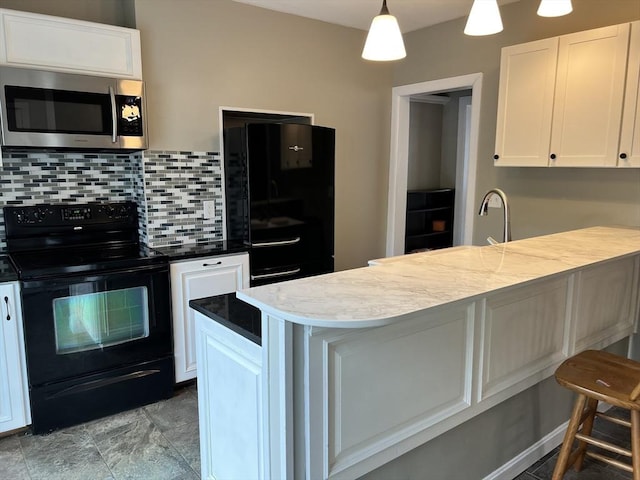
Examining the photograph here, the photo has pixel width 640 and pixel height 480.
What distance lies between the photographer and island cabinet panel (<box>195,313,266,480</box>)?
147cm

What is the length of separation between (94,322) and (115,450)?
2.25 feet

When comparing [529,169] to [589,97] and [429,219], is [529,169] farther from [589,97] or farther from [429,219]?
[429,219]

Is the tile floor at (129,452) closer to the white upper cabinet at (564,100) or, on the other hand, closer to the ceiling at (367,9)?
the white upper cabinet at (564,100)

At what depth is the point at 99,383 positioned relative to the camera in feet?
8.71

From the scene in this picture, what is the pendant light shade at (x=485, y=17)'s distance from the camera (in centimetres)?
183

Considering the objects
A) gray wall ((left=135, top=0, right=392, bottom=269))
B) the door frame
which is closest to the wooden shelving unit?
the door frame

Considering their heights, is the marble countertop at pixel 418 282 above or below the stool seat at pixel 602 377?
above

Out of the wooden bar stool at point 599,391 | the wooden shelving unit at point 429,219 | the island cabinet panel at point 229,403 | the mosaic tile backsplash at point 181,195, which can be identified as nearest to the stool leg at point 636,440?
the wooden bar stool at point 599,391

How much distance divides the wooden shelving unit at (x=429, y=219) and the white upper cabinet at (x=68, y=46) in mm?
3519

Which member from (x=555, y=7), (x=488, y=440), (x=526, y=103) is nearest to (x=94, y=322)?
(x=488, y=440)

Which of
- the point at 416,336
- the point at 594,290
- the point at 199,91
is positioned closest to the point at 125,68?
the point at 199,91

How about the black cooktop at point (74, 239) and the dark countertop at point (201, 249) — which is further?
the dark countertop at point (201, 249)

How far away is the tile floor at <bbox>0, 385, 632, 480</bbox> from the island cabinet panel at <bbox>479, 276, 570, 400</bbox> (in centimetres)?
61

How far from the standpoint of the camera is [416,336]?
1.48 meters
